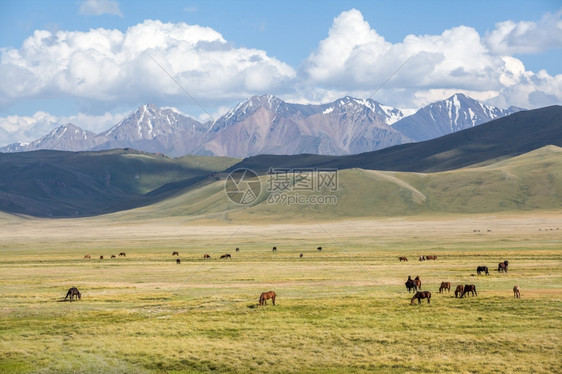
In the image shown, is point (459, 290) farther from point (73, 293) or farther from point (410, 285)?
point (73, 293)

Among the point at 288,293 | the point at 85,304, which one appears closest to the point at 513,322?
the point at 288,293

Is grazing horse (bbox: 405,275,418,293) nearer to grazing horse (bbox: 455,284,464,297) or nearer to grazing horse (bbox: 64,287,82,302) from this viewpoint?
grazing horse (bbox: 455,284,464,297)

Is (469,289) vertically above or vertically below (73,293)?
above

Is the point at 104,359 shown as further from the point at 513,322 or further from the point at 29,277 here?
the point at 29,277

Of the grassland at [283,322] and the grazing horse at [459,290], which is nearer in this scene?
the grassland at [283,322]

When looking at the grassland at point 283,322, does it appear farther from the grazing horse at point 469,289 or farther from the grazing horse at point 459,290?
the grazing horse at point 469,289

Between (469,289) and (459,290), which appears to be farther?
(469,289)

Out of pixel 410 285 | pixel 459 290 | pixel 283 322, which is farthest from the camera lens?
pixel 410 285

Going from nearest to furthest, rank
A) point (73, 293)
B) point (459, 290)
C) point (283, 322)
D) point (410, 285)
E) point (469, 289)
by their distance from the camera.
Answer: point (283, 322), point (459, 290), point (469, 289), point (73, 293), point (410, 285)

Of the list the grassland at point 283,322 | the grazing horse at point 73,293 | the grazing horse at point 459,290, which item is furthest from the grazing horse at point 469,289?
the grazing horse at point 73,293

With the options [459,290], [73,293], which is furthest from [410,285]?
[73,293]

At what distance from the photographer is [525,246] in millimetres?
103688

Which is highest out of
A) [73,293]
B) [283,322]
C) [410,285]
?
[410,285]

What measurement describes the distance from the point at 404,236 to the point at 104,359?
118908mm
